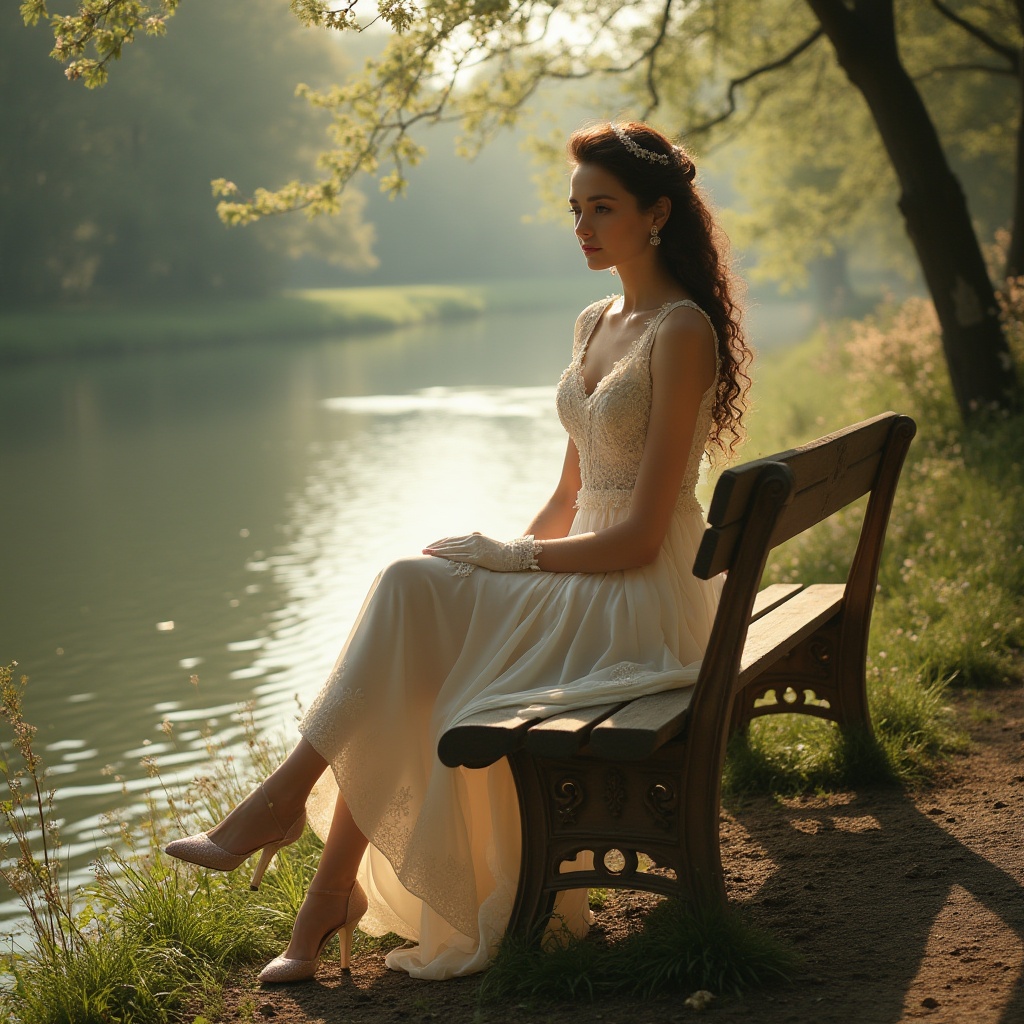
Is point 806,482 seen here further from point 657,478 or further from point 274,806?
point 274,806

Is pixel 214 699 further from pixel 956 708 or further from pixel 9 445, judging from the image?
pixel 9 445

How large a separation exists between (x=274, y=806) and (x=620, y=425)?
1.36 metres

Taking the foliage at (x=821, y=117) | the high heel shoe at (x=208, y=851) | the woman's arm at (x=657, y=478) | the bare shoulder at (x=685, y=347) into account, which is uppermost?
the foliage at (x=821, y=117)

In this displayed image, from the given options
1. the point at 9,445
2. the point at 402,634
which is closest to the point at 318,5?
the point at 402,634

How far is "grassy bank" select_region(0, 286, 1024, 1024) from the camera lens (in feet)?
9.45

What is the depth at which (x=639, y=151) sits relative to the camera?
11.3 ft

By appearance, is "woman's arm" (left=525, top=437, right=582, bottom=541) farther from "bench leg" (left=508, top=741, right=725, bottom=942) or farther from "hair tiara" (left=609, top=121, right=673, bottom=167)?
"bench leg" (left=508, top=741, right=725, bottom=942)

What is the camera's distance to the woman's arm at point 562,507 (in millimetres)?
3781

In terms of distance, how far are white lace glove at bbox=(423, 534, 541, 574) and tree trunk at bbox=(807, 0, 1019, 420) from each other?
6.76 m

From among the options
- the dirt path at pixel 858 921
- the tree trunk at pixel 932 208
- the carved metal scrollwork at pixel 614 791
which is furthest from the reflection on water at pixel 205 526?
the tree trunk at pixel 932 208

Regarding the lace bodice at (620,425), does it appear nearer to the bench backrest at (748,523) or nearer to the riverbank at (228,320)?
the bench backrest at (748,523)

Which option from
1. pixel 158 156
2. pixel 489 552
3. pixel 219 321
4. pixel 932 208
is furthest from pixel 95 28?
pixel 158 156

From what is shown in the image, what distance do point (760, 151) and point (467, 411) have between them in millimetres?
8483

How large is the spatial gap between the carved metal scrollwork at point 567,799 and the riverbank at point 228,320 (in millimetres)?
29272
